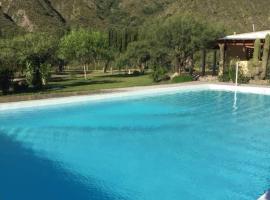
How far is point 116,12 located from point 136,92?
235 ft

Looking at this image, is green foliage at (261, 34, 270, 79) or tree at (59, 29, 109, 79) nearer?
green foliage at (261, 34, 270, 79)

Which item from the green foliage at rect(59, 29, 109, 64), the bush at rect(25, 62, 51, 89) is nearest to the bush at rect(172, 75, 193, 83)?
the green foliage at rect(59, 29, 109, 64)

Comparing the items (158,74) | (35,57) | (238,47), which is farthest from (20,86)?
(238,47)

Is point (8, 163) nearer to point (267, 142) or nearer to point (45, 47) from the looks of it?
point (267, 142)

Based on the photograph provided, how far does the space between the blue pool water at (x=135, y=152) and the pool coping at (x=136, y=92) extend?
54 cm

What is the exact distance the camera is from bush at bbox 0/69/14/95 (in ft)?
74.0

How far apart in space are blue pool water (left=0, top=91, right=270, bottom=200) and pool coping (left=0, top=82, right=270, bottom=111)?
0.54 meters

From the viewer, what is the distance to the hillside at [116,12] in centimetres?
7100

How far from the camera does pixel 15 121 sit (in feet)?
56.2

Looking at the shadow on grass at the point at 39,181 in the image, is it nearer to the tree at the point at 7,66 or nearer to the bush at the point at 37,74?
the tree at the point at 7,66

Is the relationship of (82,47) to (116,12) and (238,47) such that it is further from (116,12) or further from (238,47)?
(116,12)

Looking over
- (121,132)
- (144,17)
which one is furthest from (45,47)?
(144,17)

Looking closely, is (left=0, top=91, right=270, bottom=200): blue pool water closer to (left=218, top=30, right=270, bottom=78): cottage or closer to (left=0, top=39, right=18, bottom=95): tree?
(left=0, top=39, right=18, bottom=95): tree

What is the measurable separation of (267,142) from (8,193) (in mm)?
9142
